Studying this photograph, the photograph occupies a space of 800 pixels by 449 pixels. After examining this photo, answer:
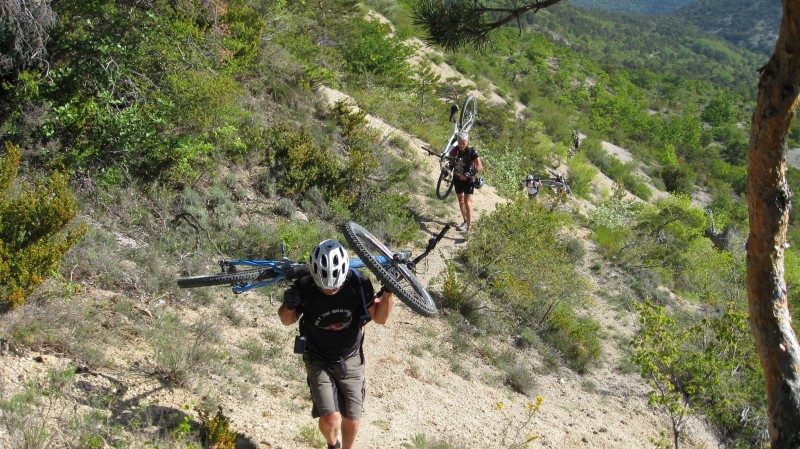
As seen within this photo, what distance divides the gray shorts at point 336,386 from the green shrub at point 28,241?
2.27m

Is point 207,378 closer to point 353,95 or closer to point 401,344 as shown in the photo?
point 401,344

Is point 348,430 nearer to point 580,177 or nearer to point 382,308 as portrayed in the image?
point 382,308

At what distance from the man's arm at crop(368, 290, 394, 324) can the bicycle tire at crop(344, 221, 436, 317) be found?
9cm

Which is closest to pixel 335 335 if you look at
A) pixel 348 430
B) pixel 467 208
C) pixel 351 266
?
pixel 348 430

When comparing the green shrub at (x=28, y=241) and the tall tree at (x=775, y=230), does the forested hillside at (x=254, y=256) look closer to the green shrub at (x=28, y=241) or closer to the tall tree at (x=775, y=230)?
the green shrub at (x=28, y=241)

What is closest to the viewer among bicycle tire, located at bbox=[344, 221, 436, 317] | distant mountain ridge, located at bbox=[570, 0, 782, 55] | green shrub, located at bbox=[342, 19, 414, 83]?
bicycle tire, located at bbox=[344, 221, 436, 317]

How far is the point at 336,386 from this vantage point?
170 inches

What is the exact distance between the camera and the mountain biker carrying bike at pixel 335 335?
4.17 metres

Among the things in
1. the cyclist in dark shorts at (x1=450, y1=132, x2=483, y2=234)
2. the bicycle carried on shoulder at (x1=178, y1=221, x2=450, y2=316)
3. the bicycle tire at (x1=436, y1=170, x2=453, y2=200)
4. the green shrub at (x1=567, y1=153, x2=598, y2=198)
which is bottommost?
the green shrub at (x1=567, y1=153, x2=598, y2=198)

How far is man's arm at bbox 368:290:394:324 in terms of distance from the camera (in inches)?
168

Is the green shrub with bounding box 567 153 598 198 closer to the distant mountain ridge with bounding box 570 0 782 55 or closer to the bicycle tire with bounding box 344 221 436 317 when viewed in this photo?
the bicycle tire with bounding box 344 221 436 317

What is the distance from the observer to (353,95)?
14.3 meters

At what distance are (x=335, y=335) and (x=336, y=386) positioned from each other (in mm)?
392

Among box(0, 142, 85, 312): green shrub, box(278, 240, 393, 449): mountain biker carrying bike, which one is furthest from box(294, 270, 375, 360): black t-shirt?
box(0, 142, 85, 312): green shrub
